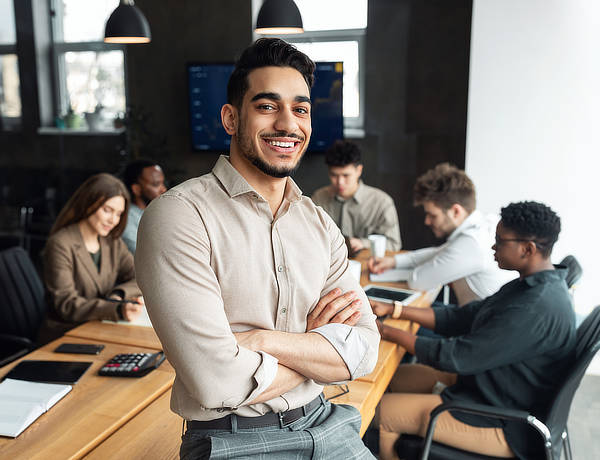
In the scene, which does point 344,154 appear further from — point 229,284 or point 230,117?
point 229,284

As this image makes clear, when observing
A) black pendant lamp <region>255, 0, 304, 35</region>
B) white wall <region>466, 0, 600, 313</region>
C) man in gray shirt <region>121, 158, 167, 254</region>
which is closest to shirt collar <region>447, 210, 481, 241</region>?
white wall <region>466, 0, 600, 313</region>

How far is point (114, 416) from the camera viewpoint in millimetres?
1527

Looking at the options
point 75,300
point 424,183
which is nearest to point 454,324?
point 424,183

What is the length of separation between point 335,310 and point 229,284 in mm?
279

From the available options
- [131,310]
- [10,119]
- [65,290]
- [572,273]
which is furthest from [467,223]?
[10,119]

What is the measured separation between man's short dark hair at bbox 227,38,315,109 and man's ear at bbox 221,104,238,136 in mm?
12

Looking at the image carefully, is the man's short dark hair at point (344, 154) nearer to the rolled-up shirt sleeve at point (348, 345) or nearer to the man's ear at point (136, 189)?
the man's ear at point (136, 189)

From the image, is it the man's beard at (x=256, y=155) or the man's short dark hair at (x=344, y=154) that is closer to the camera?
the man's beard at (x=256, y=155)

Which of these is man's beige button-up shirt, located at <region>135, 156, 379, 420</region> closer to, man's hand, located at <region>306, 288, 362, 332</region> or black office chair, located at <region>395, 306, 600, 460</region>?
man's hand, located at <region>306, 288, 362, 332</region>

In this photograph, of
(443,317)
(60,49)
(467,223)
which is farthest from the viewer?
(60,49)

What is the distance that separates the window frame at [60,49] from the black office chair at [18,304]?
2.86 meters

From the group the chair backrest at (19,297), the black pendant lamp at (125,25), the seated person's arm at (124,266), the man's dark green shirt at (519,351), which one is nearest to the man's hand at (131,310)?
the seated person's arm at (124,266)

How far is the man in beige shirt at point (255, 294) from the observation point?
1.09m

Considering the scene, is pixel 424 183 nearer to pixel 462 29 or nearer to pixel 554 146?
pixel 554 146
